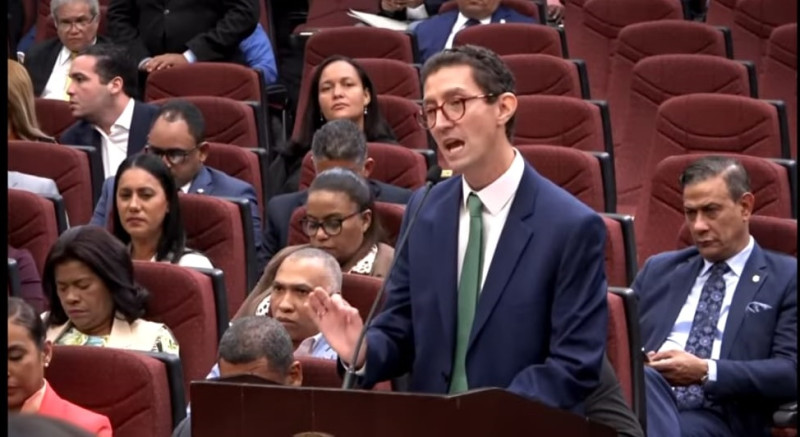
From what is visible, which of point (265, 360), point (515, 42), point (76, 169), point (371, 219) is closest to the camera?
point (265, 360)

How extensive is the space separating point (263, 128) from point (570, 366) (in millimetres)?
2661

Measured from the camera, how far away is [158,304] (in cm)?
304

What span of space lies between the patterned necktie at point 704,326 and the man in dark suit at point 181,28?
2.48 metres

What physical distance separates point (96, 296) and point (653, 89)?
2.30m

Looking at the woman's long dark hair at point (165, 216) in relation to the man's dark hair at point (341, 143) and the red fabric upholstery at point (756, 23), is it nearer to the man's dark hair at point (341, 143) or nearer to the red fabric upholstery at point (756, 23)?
the man's dark hair at point (341, 143)

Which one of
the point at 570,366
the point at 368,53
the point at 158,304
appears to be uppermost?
the point at 570,366

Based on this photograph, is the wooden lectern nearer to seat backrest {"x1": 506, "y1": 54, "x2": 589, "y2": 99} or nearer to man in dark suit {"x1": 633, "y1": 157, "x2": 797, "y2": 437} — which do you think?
man in dark suit {"x1": 633, "y1": 157, "x2": 797, "y2": 437}

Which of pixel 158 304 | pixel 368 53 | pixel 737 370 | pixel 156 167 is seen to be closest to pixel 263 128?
pixel 368 53

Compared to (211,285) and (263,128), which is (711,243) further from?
(263,128)

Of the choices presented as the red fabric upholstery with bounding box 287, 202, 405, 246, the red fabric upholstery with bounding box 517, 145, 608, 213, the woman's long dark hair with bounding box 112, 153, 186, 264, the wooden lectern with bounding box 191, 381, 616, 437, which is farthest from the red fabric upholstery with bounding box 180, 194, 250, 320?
the wooden lectern with bounding box 191, 381, 616, 437

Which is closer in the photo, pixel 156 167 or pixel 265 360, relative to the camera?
pixel 265 360

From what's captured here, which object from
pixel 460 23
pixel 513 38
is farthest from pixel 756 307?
pixel 460 23

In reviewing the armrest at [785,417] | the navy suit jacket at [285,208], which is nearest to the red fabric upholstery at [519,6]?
the navy suit jacket at [285,208]

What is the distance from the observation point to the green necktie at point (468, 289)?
2.15m
